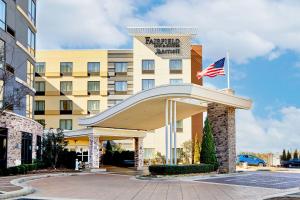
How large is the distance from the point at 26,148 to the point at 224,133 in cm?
1608

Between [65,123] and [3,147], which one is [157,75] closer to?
[65,123]

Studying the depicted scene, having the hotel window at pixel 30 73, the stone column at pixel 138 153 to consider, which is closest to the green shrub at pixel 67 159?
the stone column at pixel 138 153

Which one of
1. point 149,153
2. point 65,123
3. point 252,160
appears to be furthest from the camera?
point 65,123

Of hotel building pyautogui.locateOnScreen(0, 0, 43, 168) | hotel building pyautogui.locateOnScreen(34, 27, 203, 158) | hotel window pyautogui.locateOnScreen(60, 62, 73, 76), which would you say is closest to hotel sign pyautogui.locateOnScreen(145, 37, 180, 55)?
hotel building pyautogui.locateOnScreen(34, 27, 203, 158)

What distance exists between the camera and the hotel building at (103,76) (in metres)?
61.9

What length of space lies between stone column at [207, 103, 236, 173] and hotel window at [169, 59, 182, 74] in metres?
29.5

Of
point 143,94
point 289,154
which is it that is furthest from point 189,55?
point 143,94

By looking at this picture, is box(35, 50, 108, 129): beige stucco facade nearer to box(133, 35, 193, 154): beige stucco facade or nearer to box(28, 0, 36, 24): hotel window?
box(133, 35, 193, 154): beige stucco facade

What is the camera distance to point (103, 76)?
63.4m

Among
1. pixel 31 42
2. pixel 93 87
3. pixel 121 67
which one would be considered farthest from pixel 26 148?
pixel 121 67

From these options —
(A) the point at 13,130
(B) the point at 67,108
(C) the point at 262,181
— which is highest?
(B) the point at 67,108

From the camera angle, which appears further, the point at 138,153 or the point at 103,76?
the point at 103,76

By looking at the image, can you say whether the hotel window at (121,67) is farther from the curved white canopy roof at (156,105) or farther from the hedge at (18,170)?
the hedge at (18,170)

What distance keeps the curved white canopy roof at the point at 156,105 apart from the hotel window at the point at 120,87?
22.3 meters
